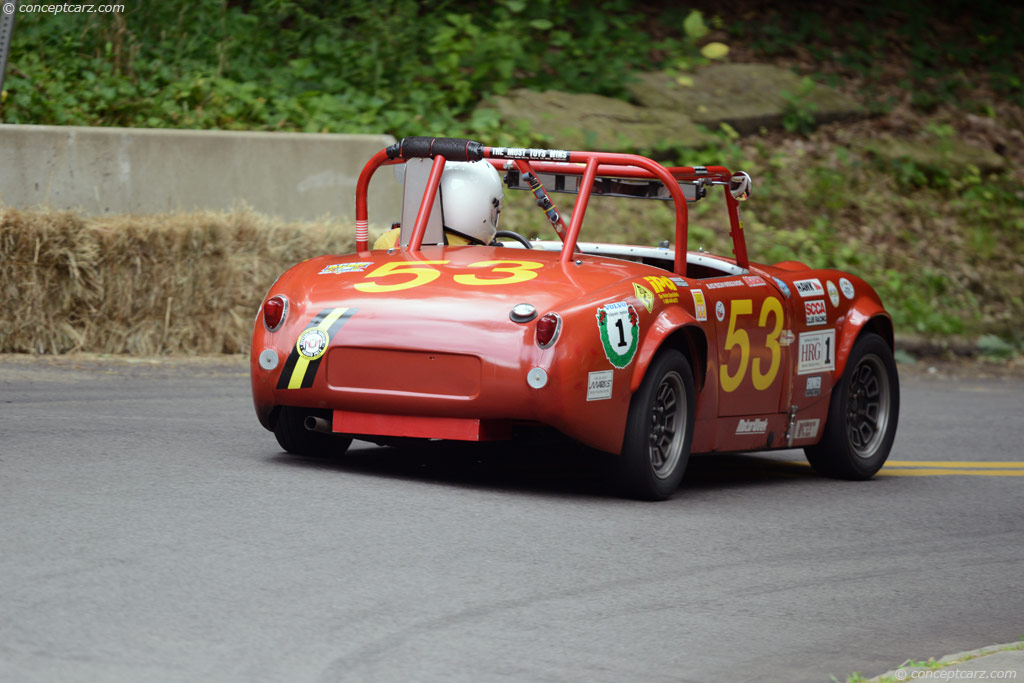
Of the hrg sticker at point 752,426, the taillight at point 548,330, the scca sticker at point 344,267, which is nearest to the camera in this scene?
Answer: the taillight at point 548,330

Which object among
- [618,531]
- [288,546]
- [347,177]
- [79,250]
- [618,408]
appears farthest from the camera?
[347,177]

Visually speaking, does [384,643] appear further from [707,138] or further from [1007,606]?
[707,138]

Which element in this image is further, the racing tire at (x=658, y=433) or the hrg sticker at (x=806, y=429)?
the hrg sticker at (x=806, y=429)

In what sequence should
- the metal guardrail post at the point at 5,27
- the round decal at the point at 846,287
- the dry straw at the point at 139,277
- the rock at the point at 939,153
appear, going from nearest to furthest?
the round decal at the point at 846,287, the metal guardrail post at the point at 5,27, the dry straw at the point at 139,277, the rock at the point at 939,153

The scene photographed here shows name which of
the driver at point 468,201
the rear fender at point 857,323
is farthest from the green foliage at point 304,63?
the rear fender at point 857,323

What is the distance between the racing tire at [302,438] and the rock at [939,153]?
44.2ft

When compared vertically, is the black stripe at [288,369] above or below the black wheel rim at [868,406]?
above

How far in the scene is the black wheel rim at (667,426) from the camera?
6480 millimetres

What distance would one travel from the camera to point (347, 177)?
13648 mm

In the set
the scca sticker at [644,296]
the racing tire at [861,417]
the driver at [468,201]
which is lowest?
the racing tire at [861,417]

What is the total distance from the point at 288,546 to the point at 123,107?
1035 cm

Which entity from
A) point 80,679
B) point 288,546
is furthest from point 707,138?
point 80,679

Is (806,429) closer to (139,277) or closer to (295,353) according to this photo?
(295,353)

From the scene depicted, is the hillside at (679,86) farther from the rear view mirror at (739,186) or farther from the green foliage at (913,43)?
the rear view mirror at (739,186)
